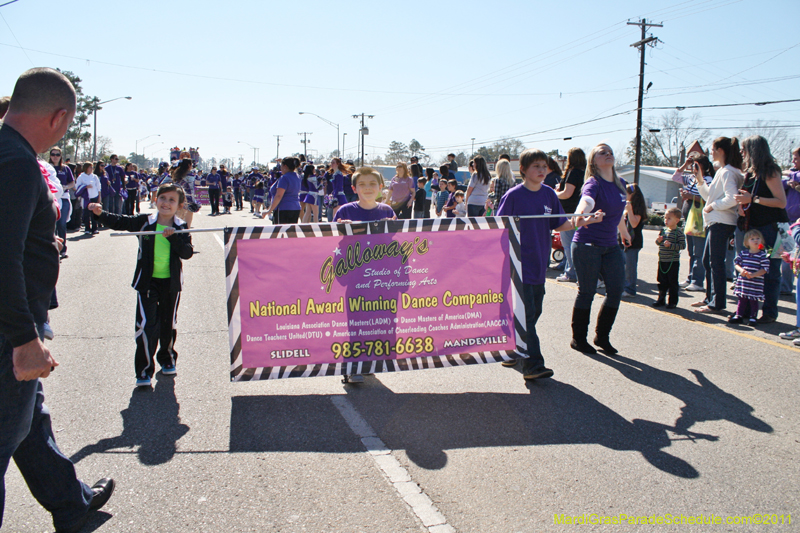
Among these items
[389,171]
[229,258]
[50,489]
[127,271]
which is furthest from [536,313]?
[389,171]

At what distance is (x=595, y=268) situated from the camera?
574 cm

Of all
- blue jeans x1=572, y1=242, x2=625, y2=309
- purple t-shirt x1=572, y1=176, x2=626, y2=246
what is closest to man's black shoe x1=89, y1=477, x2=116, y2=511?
blue jeans x1=572, y1=242, x2=625, y2=309

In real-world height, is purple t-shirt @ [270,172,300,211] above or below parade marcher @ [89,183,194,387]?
above

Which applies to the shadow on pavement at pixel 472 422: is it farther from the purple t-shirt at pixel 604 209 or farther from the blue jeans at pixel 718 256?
the blue jeans at pixel 718 256

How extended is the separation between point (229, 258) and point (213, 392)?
1.12 metres

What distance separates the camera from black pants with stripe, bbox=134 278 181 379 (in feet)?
15.3

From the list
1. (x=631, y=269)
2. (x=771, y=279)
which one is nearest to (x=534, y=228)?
(x=771, y=279)

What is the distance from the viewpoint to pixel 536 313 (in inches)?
204

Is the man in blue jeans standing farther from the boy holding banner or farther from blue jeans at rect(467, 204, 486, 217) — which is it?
blue jeans at rect(467, 204, 486, 217)

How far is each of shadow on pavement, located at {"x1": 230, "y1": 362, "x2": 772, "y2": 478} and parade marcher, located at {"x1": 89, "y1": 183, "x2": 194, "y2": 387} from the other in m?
0.84

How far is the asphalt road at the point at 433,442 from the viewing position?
3029 mm

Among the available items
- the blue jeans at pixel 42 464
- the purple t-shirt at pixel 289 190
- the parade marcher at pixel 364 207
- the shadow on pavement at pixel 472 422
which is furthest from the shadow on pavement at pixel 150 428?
the purple t-shirt at pixel 289 190

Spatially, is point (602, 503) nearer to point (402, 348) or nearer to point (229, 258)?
point (402, 348)

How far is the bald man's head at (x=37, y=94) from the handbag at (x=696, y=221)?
900 centimetres
